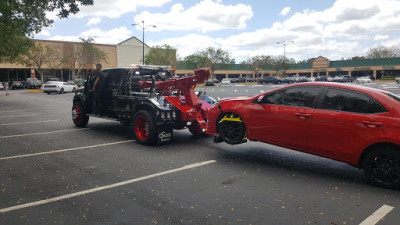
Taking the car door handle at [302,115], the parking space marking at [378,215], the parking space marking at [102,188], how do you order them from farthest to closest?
the car door handle at [302,115]
the parking space marking at [102,188]
the parking space marking at [378,215]

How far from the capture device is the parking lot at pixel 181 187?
400cm

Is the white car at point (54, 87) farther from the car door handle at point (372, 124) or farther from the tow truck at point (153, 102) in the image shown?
the car door handle at point (372, 124)

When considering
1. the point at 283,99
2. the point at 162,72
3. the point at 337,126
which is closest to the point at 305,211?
the point at 337,126

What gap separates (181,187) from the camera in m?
5.02

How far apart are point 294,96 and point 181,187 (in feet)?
9.00

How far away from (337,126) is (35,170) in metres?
5.51

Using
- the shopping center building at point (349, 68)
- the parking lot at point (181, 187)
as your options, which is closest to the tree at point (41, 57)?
the shopping center building at point (349, 68)

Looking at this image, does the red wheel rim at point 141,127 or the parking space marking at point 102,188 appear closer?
the parking space marking at point 102,188

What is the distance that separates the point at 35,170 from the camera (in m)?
5.93

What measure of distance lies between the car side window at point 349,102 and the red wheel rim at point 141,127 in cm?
444

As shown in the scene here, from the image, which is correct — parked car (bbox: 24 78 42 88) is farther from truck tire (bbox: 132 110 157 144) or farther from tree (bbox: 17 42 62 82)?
truck tire (bbox: 132 110 157 144)

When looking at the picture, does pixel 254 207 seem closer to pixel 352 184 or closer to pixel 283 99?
pixel 352 184

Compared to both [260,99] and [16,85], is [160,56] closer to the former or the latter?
[16,85]

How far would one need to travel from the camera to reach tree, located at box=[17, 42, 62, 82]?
4612 centimetres
